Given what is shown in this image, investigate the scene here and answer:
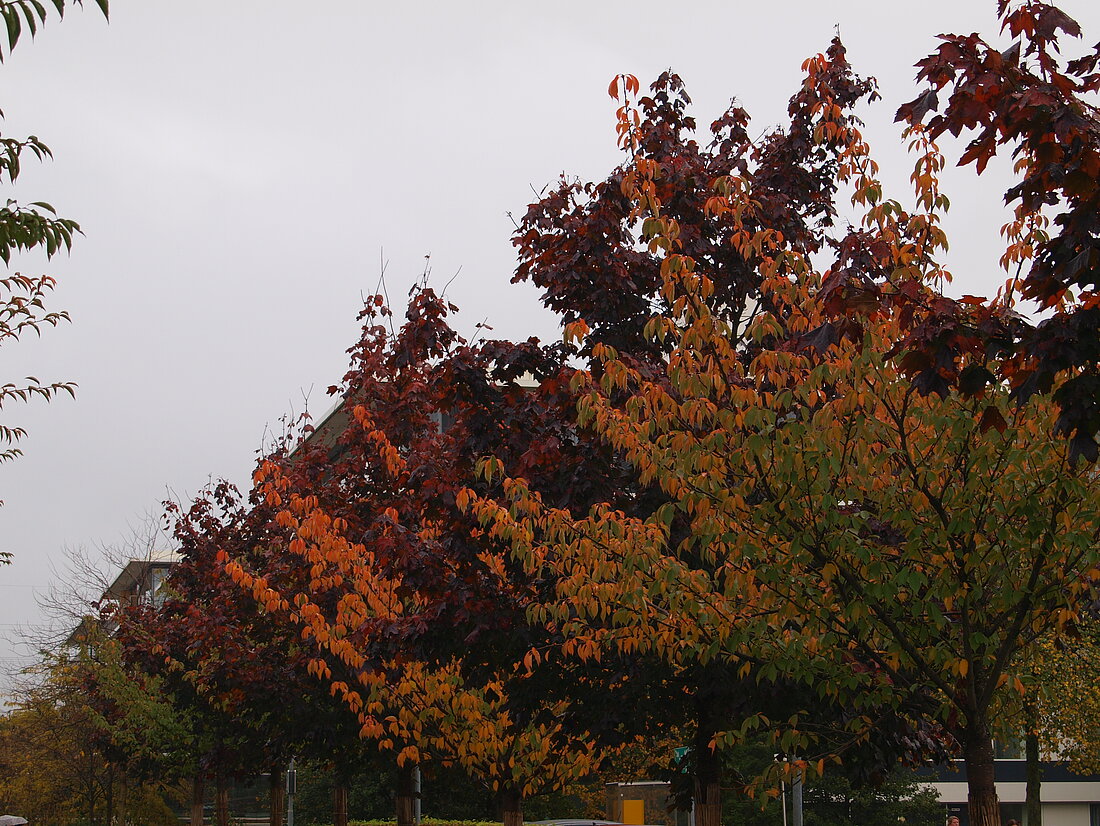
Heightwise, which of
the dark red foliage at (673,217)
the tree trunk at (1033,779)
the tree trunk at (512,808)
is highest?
the dark red foliage at (673,217)

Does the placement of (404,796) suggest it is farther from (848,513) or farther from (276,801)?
(848,513)

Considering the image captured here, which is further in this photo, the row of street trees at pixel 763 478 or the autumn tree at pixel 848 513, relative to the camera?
the autumn tree at pixel 848 513

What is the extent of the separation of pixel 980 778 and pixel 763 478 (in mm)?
2592

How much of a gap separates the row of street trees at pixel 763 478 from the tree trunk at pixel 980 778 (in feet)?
0.07

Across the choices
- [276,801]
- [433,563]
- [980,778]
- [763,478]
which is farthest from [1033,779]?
[763,478]

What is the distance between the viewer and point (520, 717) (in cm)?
1085

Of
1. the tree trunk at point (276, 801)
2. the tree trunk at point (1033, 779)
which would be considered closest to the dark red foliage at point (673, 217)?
the tree trunk at point (276, 801)

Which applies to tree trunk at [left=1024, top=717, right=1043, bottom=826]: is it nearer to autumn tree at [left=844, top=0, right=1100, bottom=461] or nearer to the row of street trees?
the row of street trees

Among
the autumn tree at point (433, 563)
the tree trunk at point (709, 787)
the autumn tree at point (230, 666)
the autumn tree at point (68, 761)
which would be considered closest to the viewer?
the autumn tree at point (433, 563)

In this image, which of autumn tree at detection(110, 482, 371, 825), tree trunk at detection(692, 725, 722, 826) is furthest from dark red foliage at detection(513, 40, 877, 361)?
autumn tree at detection(110, 482, 371, 825)

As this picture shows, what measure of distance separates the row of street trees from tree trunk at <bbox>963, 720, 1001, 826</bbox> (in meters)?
0.02

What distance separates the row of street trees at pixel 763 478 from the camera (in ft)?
19.1

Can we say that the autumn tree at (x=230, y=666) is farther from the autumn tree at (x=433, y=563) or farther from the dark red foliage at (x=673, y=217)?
the dark red foliage at (x=673, y=217)

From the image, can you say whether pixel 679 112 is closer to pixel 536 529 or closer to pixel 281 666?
pixel 536 529
